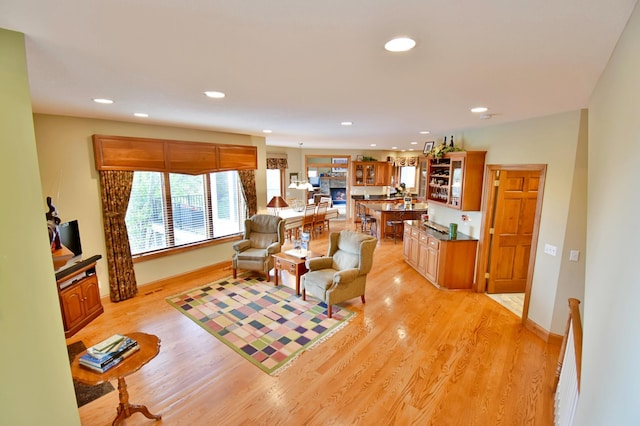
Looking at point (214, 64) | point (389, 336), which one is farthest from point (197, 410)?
point (214, 64)

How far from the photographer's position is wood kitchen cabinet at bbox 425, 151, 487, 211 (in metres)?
4.54

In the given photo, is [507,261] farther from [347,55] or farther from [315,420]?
[347,55]

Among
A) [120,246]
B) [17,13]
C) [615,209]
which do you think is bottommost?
[120,246]

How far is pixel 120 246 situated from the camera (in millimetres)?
4312

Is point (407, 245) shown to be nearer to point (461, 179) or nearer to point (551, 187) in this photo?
point (461, 179)

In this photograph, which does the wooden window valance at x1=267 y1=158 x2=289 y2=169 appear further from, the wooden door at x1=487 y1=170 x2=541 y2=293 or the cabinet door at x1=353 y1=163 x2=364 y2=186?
the wooden door at x1=487 y1=170 x2=541 y2=293

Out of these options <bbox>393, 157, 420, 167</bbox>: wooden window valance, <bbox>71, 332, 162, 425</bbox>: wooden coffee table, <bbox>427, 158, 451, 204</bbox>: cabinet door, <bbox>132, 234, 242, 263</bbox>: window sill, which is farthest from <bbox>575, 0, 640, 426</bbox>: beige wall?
<bbox>393, 157, 420, 167</bbox>: wooden window valance

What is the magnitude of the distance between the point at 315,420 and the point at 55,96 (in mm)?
3695

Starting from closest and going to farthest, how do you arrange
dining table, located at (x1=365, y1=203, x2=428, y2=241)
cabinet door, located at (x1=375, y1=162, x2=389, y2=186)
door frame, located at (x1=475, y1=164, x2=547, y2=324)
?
door frame, located at (x1=475, y1=164, x2=547, y2=324) < dining table, located at (x1=365, y1=203, x2=428, y2=241) < cabinet door, located at (x1=375, y1=162, x2=389, y2=186)

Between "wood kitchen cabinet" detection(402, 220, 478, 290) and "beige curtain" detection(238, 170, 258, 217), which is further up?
"beige curtain" detection(238, 170, 258, 217)

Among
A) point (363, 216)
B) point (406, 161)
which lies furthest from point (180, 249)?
point (406, 161)

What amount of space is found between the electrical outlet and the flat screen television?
603 cm

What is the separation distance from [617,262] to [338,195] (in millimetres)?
11433

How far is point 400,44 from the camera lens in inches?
56.3
